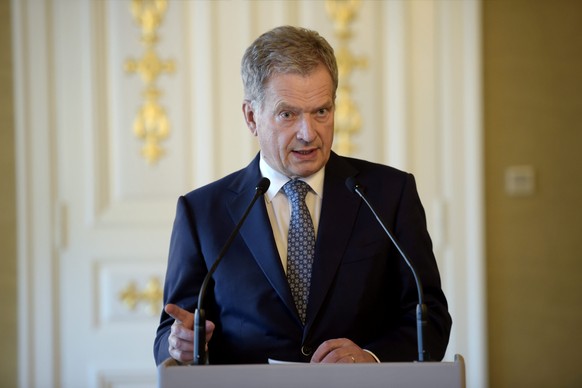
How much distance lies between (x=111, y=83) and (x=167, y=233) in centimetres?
69

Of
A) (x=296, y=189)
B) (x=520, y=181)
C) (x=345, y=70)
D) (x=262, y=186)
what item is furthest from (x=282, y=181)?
(x=520, y=181)

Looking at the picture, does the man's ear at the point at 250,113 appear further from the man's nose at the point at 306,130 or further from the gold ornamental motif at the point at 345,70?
the gold ornamental motif at the point at 345,70

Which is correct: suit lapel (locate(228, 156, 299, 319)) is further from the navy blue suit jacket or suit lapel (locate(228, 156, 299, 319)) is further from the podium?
the podium

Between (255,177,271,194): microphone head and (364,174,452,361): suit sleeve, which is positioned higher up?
(255,177,271,194): microphone head

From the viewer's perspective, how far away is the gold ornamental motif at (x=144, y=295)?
357 cm

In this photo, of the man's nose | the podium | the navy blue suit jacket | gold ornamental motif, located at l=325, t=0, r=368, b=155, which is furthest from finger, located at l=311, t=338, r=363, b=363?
gold ornamental motif, located at l=325, t=0, r=368, b=155

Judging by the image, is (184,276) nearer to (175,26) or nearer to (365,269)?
(365,269)

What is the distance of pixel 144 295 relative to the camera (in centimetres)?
358

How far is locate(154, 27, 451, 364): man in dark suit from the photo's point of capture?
179 cm

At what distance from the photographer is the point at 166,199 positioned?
11.8 feet

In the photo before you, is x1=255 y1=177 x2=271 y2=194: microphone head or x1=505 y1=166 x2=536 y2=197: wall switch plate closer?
x1=255 y1=177 x2=271 y2=194: microphone head

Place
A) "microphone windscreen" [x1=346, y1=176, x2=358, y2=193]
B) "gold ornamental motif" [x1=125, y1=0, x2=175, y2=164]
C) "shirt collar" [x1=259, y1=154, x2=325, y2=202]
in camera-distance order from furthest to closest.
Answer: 1. "gold ornamental motif" [x1=125, y1=0, x2=175, y2=164]
2. "shirt collar" [x1=259, y1=154, x2=325, y2=202]
3. "microphone windscreen" [x1=346, y1=176, x2=358, y2=193]

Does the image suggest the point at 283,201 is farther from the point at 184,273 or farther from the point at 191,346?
the point at 191,346

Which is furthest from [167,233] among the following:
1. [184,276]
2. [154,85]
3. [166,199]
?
[184,276]
